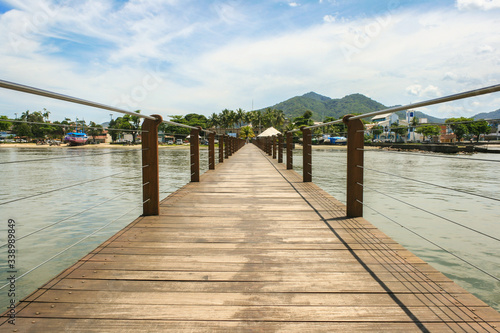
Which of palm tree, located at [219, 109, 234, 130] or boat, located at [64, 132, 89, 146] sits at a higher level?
palm tree, located at [219, 109, 234, 130]

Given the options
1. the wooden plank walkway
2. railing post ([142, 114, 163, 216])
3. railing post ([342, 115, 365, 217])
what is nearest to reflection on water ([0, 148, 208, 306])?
railing post ([142, 114, 163, 216])

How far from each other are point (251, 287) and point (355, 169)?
1.67 meters

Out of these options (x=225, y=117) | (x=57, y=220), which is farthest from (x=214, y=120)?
(x=57, y=220)

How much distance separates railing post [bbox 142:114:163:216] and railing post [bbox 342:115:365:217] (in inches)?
69.4

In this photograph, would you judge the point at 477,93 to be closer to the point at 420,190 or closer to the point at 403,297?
the point at 403,297

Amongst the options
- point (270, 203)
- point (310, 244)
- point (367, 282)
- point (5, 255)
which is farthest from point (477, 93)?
point (5, 255)

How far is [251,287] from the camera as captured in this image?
1550mm

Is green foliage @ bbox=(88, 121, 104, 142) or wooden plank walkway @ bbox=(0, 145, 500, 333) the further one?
green foliage @ bbox=(88, 121, 104, 142)

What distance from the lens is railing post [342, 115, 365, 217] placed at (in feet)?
9.12

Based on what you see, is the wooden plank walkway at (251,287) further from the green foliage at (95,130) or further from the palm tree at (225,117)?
the palm tree at (225,117)

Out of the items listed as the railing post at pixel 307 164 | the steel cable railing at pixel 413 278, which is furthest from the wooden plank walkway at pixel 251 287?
the railing post at pixel 307 164

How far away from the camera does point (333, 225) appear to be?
8.58 feet

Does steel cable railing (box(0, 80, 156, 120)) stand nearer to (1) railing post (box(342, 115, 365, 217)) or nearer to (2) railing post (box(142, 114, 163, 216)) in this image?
(2) railing post (box(142, 114, 163, 216))

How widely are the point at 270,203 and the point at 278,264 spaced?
5.66ft
